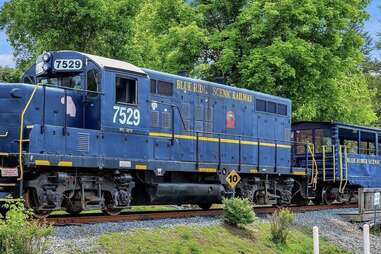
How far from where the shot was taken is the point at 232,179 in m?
17.9

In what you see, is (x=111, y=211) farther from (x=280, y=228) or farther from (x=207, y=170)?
(x=280, y=228)

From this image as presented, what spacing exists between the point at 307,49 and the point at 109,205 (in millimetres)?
14044

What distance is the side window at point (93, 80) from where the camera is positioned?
14203mm

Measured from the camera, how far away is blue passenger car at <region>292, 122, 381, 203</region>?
23.6 m

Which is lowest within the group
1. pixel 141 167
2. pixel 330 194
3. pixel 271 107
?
pixel 330 194

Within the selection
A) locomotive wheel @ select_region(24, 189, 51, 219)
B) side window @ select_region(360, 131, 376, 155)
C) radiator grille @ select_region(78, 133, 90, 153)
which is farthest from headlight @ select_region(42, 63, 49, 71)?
side window @ select_region(360, 131, 376, 155)

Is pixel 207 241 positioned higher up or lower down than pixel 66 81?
lower down

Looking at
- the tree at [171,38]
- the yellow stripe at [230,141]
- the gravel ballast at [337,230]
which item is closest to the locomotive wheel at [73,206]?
the yellow stripe at [230,141]

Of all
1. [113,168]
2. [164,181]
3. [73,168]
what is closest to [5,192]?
[73,168]

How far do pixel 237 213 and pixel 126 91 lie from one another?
419 centimetres

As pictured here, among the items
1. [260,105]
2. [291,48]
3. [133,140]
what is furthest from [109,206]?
[291,48]

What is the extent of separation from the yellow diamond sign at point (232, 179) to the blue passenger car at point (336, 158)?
20.8 feet

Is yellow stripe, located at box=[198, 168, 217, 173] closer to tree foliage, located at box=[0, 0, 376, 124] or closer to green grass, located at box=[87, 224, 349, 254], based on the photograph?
green grass, located at box=[87, 224, 349, 254]

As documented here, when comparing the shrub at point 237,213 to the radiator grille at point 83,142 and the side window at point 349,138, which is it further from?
the side window at point 349,138
